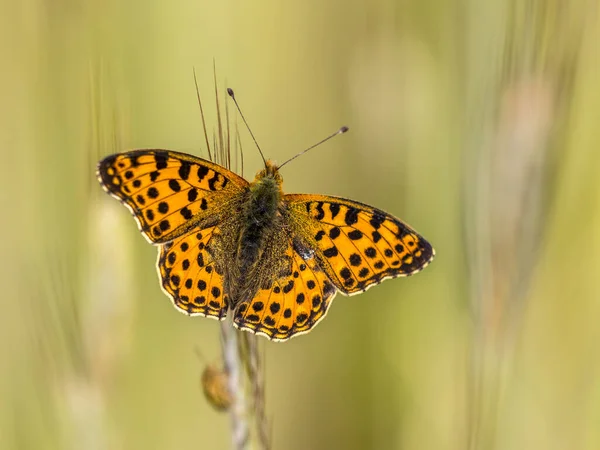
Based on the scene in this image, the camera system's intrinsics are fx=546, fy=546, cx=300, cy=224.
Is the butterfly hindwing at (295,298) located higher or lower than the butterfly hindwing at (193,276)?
lower

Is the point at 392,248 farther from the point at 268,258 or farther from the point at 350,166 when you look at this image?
the point at 350,166

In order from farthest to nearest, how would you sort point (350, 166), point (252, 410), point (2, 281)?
1. point (350, 166)
2. point (2, 281)
3. point (252, 410)

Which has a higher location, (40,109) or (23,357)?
(40,109)

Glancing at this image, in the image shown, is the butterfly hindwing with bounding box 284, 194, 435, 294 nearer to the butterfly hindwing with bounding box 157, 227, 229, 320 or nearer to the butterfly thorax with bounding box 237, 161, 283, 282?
the butterfly thorax with bounding box 237, 161, 283, 282

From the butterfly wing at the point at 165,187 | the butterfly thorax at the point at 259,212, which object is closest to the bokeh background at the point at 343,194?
the butterfly wing at the point at 165,187

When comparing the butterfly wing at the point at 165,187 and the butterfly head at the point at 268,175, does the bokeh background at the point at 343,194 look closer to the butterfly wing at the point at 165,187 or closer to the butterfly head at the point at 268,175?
the butterfly wing at the point at 165,187

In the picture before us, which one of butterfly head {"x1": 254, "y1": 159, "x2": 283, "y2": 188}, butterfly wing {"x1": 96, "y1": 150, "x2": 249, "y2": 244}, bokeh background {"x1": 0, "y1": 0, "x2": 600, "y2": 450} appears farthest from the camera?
butterfly head {"x1": 254, "y1": 159, "x2": 283, "y2": 188}

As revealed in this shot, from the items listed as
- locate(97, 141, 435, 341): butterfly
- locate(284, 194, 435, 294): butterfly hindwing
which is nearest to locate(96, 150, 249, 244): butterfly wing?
locate(97, 141, 435, 341): butterfly

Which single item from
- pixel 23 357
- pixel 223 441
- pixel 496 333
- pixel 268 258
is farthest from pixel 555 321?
pixel 23 357
